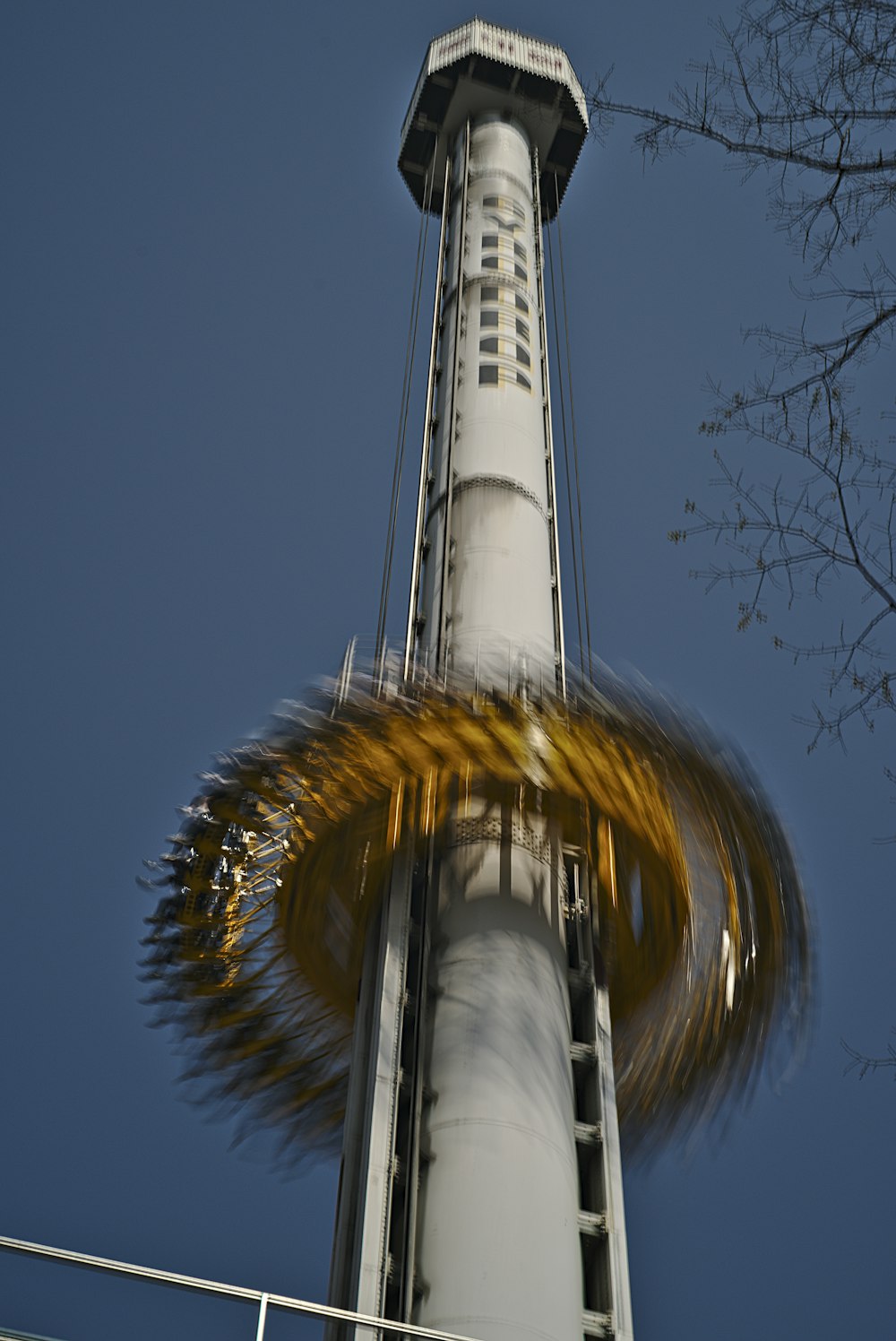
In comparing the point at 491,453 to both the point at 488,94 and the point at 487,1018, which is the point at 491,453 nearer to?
the point at 487,1018

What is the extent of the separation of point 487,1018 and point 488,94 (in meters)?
23.5

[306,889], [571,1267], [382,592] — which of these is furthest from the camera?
[382,592]

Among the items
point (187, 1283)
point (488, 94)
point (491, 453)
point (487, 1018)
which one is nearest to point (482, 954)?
point (487, 1018)

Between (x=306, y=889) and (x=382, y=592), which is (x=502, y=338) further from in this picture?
(x=306, y=889)

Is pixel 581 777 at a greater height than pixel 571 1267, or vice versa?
pixel 581 777

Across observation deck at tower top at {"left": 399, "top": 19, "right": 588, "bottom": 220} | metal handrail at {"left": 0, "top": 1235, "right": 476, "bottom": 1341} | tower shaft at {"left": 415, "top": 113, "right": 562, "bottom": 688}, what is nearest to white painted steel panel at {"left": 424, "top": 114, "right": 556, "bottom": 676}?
tower shaft at {"left": 415, "top": 113, "right": 562, "bottom": 688}

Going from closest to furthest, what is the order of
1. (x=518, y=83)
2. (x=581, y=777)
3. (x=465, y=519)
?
(x=581, y=777)
(x=465, y=519)
(x=518, y=83)

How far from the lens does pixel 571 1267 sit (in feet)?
43.6

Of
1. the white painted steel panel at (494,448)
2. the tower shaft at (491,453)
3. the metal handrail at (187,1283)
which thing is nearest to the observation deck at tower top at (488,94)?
the tower shaft at (491,453)

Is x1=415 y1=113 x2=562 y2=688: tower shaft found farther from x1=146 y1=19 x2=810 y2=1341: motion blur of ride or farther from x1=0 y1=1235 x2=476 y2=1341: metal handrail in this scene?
x1=0 y1=1235 x2=476 y2=1341: metal handrail

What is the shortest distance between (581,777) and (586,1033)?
9.95ft

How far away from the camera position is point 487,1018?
14.8 m

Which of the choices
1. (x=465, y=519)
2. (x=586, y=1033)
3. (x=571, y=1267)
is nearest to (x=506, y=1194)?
(x=571, y=1267)

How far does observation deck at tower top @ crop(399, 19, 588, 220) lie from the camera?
31219 mm
